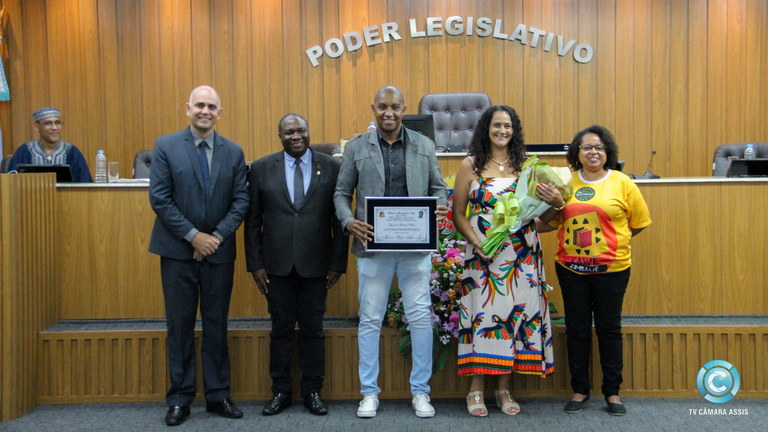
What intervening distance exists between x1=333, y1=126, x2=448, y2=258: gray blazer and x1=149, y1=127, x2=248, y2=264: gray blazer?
49cm

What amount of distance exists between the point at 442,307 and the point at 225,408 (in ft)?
3.74

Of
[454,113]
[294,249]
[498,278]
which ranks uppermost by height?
[454,113]

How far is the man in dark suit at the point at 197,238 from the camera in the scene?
9.02 feet

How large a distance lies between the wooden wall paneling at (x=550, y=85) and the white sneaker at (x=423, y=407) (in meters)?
3.26

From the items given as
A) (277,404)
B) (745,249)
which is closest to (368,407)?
(277,404)

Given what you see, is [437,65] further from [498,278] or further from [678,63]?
[498,278]

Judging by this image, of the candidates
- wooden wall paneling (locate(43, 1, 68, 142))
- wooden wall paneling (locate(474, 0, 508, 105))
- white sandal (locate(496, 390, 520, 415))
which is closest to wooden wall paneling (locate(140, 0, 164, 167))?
wooden wall paneling (locate(43, 1, 68, 142))

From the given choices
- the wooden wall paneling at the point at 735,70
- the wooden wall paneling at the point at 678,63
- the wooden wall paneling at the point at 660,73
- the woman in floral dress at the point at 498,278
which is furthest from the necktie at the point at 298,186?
the wooden wall paneling at the point at 735,70

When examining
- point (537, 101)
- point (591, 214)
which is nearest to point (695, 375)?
point (591, 214)

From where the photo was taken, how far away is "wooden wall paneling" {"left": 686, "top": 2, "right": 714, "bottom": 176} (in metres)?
5.39

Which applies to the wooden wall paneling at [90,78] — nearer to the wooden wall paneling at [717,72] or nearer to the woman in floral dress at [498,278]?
the woman in floral dress at [498,278]

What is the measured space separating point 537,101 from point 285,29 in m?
2.34

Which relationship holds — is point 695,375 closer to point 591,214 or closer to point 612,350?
point 612,350

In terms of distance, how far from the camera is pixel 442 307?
3.05m
